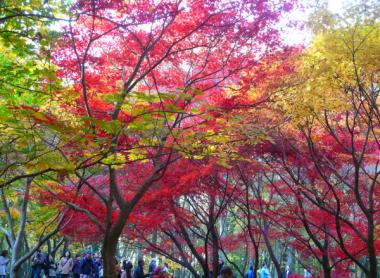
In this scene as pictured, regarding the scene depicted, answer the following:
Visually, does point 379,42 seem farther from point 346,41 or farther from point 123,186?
point 123,186

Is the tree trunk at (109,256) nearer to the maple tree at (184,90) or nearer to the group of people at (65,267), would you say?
the maple tree at (184,90)

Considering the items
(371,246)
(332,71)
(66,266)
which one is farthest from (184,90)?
(66,266)

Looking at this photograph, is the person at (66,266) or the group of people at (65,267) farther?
the person at (66,266)

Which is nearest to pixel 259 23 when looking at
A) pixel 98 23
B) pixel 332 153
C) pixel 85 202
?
pixel 98 23

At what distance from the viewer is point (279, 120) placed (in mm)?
9016

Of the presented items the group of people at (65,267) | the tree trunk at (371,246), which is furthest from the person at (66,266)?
the tree trunk at (371,246)

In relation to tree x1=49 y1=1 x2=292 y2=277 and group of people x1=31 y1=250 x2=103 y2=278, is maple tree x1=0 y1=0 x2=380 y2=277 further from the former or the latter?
group of people x1=31 y1=250 x2=103 y2=278

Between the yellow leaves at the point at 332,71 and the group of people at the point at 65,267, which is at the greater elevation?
the yellow leaves at the point at 332,71

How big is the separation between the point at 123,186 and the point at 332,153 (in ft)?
20.0

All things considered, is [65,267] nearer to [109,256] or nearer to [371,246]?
[109,256]

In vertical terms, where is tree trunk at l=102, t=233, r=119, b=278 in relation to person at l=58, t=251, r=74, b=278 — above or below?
below

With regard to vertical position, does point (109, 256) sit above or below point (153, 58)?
below

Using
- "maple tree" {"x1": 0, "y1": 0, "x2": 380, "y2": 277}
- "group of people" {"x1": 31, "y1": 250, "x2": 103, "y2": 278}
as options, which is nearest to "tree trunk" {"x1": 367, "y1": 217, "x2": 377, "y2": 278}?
"maple tree" {"x1": 0, "y1": 0, "x2": 380, "y2": 277}

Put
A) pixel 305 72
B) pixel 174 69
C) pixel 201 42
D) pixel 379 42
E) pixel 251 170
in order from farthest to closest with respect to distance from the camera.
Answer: pixel 251 170, pixel 174 69, pixel 201 42, pixel 305 72, pixel 379 42
